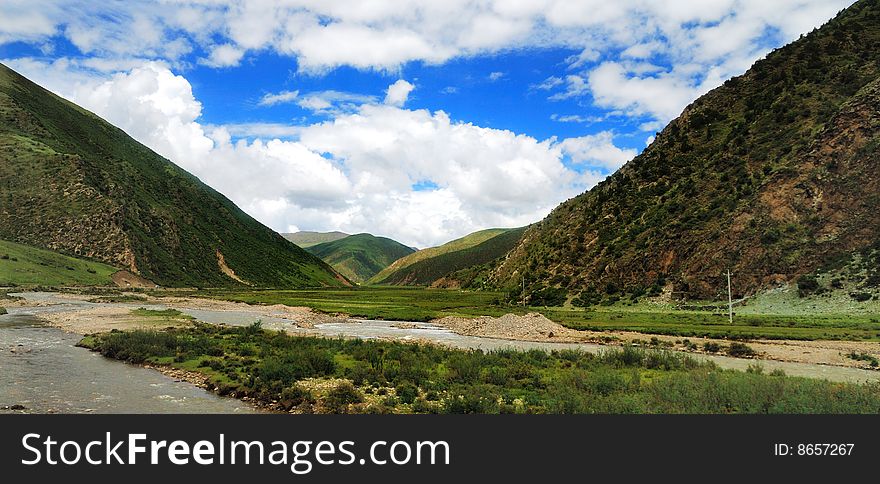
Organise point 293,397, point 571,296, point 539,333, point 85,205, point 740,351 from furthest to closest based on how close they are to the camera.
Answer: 1. point 85,205
2. point 571,296
3. point 539,333
4. point 740,351
5. point 293,397

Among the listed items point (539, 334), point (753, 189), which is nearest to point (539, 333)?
point (539, 334)

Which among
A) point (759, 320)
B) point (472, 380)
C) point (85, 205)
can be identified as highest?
point (85, 205)

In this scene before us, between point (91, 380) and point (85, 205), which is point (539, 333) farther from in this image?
point (85, 205)

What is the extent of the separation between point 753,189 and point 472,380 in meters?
84.6

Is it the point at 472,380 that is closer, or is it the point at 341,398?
the point at 341,398

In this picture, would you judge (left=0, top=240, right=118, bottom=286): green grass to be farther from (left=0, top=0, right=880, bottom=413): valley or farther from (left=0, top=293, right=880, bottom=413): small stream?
(left=0, top=293, right=880, bottom=413): small stream

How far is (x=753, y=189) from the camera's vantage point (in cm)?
8744

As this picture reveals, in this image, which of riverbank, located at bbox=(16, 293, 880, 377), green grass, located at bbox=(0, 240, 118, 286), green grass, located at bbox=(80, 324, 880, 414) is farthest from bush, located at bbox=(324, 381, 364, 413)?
green grass, located at bbox=(0, 240, 118, 286)

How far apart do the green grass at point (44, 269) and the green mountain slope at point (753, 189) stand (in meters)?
108

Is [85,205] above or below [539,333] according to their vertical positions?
above

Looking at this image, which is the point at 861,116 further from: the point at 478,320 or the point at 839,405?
the point at 839,405

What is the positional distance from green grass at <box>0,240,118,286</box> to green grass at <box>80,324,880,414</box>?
88.1 meters

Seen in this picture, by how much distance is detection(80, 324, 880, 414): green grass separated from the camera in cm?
1875
